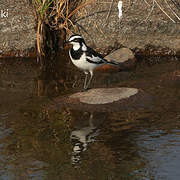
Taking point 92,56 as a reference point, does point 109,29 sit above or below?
above

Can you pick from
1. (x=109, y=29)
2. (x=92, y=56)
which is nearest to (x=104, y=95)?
(x=92, y=56)

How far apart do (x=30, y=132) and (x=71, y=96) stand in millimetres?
1415

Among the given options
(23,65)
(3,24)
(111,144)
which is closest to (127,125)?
(111,144)

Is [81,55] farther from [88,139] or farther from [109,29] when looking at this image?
[109,29]

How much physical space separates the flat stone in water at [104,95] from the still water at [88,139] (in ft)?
1.07

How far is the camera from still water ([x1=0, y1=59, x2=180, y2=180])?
5.15 metres

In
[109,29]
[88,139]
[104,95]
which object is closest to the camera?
[88,139]

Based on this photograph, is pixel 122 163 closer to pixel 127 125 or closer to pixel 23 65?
pixel 127 125

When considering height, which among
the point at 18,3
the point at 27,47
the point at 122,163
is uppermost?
the point at 18,3

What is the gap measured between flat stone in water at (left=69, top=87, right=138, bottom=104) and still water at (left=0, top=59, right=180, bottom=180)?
325 millimetres

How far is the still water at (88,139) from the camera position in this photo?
16.9ft

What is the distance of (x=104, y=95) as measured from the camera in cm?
747

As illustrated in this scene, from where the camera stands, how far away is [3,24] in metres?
10.0

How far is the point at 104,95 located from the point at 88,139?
1466mm
